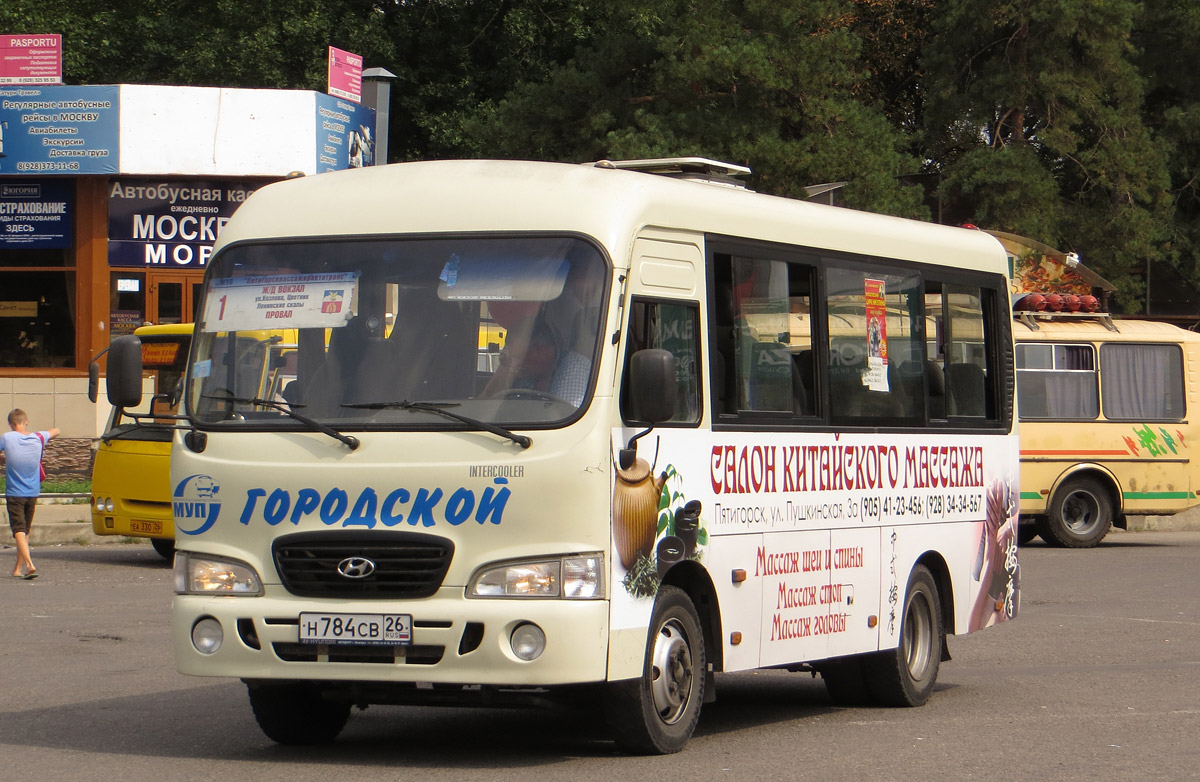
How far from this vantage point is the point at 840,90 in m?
30.3

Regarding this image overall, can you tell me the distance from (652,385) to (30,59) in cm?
2434

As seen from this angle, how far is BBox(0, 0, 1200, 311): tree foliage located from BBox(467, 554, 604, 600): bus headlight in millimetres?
21479

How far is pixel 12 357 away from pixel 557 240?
77.8 ft

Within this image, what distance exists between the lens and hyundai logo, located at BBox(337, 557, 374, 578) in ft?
25.0

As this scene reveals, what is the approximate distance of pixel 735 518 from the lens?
8.59m

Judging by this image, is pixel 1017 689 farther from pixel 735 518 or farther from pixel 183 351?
pixel 183 351

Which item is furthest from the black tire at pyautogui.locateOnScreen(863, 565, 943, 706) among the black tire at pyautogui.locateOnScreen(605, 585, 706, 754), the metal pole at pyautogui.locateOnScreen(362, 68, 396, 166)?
the metal pole at pyautogui.locateOnScreen(362, 68, 396, 166)

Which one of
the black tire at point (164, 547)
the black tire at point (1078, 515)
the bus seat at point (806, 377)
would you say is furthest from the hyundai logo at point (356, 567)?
the black tire at point (1078, 515)

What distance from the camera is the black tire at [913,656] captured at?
1021 cm

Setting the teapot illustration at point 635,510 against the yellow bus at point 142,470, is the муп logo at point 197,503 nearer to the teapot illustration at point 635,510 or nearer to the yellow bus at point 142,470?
the teapot illustration at point 635,510

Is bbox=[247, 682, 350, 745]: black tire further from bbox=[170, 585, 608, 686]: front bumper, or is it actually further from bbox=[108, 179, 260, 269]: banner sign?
bbox=[108, 179, 260, 269]: banner sign

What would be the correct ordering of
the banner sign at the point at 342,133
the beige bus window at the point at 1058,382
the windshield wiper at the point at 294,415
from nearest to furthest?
the windshield wiper at the point at 294,415 < the beige bus window at the point at 1058,382 < the banner sign at the point at 342,133

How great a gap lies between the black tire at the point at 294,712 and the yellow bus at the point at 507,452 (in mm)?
14

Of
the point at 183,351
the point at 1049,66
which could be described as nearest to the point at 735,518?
the point at 183,351
